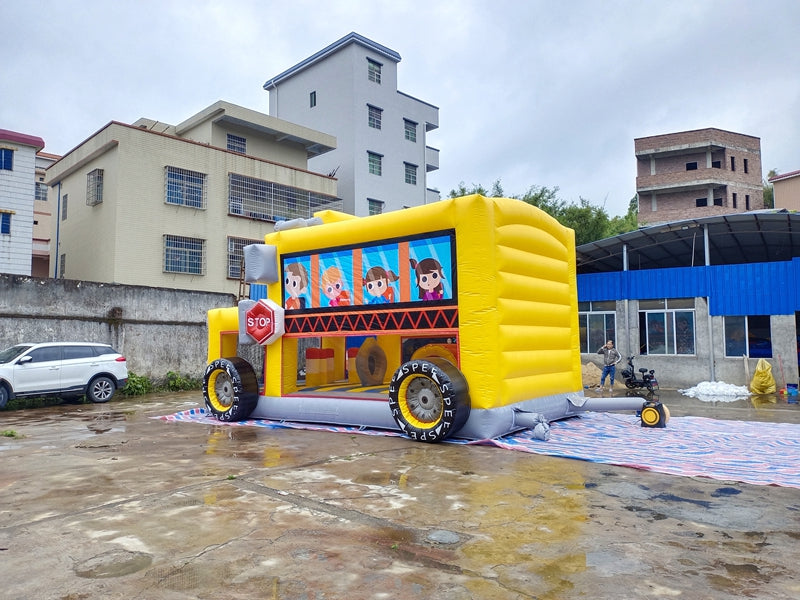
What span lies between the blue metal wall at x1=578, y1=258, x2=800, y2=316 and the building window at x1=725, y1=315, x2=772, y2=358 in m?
0.38

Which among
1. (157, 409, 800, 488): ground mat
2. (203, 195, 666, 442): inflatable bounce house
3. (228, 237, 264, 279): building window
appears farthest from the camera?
(228, 237, 264, 279): building window

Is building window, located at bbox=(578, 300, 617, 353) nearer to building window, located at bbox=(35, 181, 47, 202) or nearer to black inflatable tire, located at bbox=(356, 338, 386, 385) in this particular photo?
black inflatable tire, located at bbox=(356, 338, 386, 385)

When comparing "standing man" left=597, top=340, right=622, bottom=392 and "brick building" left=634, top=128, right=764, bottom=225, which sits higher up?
"brick building" left=634, top=128, right=764, bottom=225

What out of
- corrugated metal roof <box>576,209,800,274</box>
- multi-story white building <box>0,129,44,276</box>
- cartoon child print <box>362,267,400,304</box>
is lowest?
cartoon child print <box>362,267,400,304</box>

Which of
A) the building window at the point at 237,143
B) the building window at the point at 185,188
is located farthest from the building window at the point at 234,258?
the building window at the point at 237,143

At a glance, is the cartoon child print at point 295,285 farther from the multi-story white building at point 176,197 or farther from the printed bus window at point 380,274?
the multi-story white building at point 176,197

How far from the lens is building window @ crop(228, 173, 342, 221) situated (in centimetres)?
2473

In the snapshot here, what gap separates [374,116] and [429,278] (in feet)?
82.3

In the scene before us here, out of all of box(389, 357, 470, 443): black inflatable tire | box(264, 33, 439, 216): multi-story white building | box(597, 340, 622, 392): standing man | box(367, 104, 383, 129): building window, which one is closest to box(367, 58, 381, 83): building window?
box(264, 33, 439, 216): multi-story white building

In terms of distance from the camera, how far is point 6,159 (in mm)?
21406

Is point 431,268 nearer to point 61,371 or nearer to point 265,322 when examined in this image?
point 265,322

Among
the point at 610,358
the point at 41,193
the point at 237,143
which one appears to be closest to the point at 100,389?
the point at 610,358

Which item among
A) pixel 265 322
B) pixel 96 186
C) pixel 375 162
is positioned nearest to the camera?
pixel 265 322

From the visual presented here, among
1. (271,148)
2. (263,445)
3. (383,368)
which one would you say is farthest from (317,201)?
(263,445)
